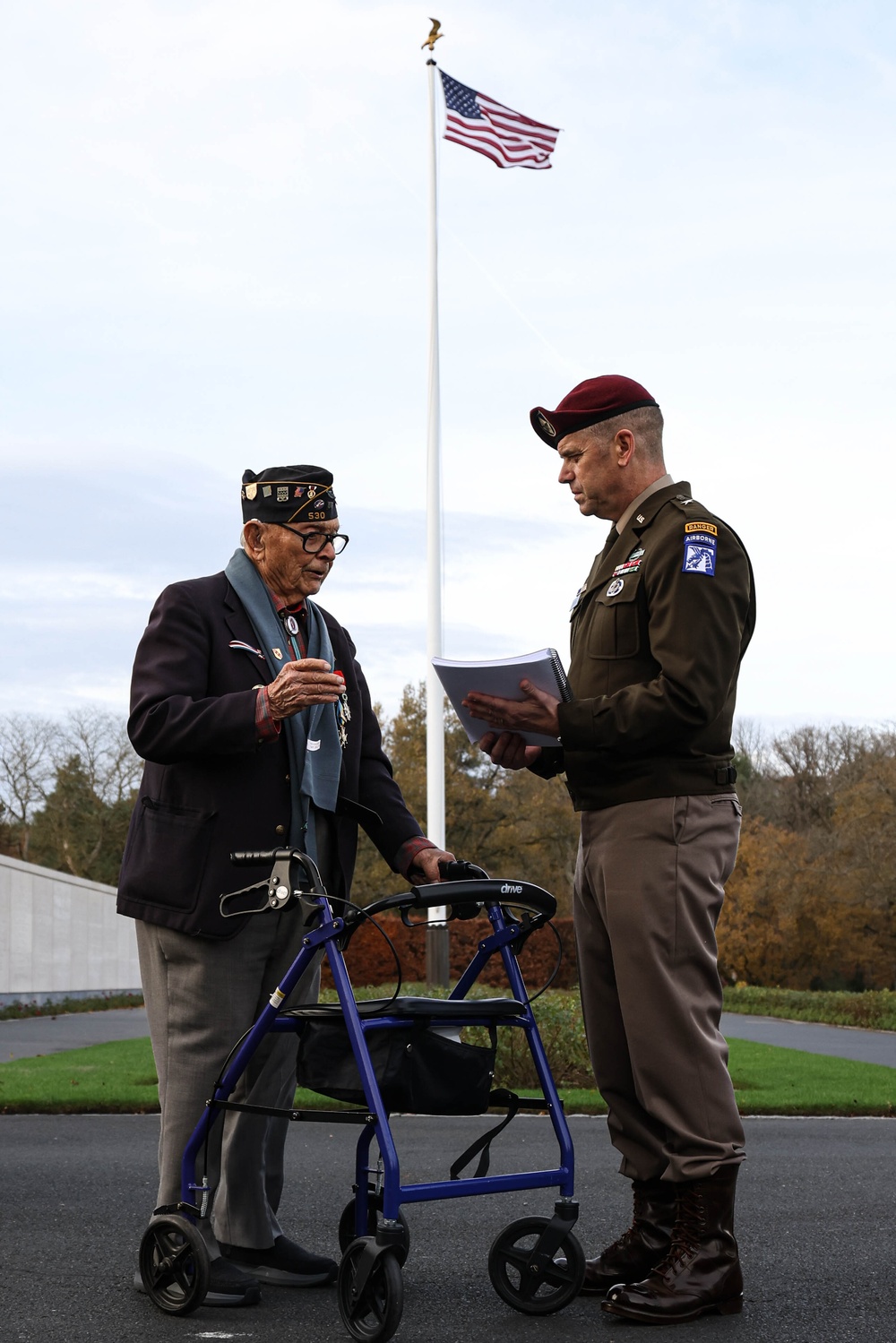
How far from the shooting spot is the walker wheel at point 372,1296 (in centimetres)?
312

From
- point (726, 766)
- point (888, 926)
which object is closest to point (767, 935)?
point (888, 926)

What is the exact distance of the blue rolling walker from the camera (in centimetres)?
339

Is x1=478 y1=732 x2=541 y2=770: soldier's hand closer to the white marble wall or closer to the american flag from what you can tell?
the american flag

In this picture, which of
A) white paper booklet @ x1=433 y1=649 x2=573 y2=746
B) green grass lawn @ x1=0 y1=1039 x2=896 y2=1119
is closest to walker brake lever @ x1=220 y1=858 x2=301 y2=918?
white paper booklet @ x1=433 y1=649 x2=573 y2=746

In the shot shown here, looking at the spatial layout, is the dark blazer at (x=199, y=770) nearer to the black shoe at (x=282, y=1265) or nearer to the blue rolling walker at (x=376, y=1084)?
the blue rolling walker at (x=376, y=1084)

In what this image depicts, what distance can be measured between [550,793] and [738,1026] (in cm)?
1722

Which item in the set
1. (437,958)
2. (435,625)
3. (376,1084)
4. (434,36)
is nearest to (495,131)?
(434,36)

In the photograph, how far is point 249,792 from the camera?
4035mm

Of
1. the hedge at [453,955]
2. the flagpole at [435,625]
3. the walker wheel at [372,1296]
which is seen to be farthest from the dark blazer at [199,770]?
the hedge at [453,955]

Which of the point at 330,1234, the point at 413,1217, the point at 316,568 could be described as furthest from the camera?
the point at 413,1217

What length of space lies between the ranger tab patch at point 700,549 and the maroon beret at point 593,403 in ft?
1.43

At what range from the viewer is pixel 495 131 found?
731 inches

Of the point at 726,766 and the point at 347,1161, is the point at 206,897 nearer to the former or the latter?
the point at 726,766

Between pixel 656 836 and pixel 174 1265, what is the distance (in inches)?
63.7
